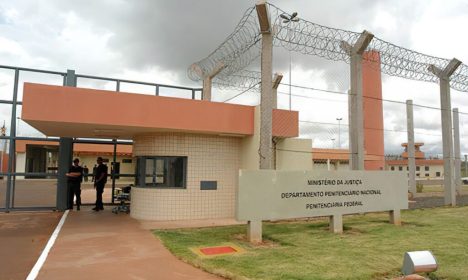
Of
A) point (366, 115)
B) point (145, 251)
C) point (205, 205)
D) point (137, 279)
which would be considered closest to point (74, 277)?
point (137, 279)

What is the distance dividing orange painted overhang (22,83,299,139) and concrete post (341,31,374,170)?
5.99 feet

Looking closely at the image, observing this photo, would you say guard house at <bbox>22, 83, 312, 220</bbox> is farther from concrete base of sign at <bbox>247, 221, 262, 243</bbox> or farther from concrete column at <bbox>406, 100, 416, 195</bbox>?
concrete column at <bbox>406, 100, 416, 195</bbox>

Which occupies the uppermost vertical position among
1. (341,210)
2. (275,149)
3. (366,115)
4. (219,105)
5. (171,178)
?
(366,115)

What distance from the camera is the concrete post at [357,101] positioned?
10.4 metres

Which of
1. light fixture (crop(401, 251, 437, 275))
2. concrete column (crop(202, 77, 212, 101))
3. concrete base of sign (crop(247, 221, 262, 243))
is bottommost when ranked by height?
concrete base of sign (crop(247, 221, 262, 243))

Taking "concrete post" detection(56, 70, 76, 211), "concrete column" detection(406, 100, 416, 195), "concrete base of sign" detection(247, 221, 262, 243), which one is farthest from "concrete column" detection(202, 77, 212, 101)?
"concrete column" detection(406, 100, 416, 195)

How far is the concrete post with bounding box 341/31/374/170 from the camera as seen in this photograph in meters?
10.4

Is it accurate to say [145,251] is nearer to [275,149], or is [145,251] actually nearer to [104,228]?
[104,228]

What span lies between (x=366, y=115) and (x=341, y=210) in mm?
14659

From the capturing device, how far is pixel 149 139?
11.0 metres

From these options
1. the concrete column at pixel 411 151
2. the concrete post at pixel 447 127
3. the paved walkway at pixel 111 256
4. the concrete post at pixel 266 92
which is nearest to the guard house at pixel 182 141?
→ the paved walkway at pixel 111 256

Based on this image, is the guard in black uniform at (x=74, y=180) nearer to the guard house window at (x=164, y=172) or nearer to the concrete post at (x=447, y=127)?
the guard house window at (x=164, y=172)

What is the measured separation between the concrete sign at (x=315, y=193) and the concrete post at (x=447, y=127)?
538 centimetres

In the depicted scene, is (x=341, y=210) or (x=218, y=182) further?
(x=218, y=182)
